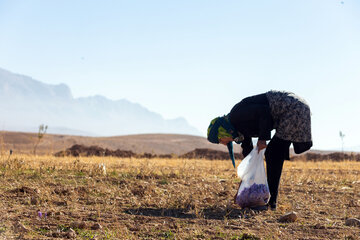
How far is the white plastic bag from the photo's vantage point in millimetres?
4449

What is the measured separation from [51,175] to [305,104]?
175 inches

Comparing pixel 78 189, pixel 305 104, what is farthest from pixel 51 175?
pixel 305 104

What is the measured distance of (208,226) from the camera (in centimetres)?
359

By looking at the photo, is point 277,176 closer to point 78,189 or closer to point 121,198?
point 121,198

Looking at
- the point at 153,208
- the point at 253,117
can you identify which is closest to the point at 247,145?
the point at 253,117

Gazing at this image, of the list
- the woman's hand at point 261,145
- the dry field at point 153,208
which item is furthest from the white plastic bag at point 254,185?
the dry field at point 153,208

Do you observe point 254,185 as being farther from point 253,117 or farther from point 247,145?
point 253,117

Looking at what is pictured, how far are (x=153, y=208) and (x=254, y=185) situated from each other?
3.93 ft

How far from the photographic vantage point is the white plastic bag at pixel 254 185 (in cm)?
445

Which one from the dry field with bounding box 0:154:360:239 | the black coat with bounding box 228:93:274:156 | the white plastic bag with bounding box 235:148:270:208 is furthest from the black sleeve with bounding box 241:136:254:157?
the dry field with bounding box 0:154:360:239

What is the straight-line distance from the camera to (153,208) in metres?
4.51

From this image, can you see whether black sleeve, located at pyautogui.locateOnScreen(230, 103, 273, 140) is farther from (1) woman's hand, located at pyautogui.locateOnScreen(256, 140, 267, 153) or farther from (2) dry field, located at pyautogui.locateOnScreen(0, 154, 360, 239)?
(2) dry field, located at pyautogui.locateOnScreen(0, 154, 360, 239)

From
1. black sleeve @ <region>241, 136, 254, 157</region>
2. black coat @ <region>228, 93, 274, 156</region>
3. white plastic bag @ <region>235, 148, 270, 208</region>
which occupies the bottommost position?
white plastic bag @ <region>235, 148, 270, 208</region>

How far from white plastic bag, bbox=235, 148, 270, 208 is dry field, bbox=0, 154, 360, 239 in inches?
6.3
